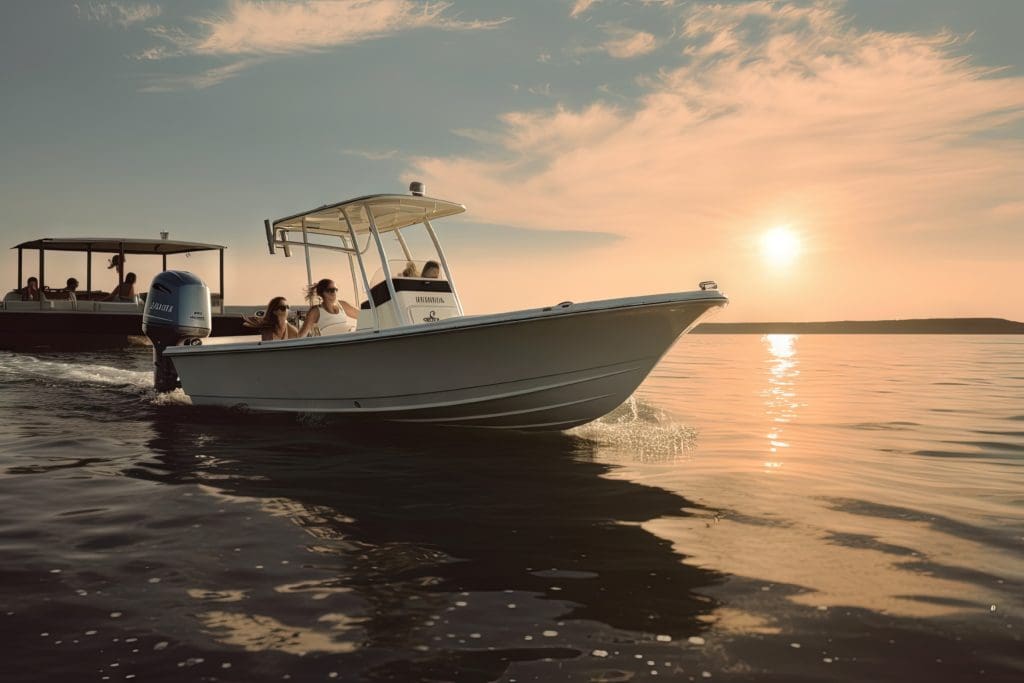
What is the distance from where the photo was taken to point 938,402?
1379 centimetres

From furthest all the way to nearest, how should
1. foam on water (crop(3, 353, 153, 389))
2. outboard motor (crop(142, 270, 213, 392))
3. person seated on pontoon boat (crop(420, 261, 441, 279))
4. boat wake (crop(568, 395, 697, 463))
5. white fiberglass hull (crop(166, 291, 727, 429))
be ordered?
foam on water (crop(3, 353, 153, 389)), outboard motor (crop(142, 270, 213, 392)), person seated on pontoon boat (crop(420, 261, 441, 279)), boat wake (crop(568, 395, 697, 463)), white fiberglass hull (crop(166, 291, 727, 429))

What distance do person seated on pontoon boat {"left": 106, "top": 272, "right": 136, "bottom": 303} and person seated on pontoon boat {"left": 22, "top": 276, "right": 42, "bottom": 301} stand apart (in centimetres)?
206

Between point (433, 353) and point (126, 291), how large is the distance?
71.5 ft

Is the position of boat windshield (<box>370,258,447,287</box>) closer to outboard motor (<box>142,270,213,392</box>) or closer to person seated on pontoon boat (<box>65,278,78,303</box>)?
outboard motor (<box>142,270,213,392</box>)

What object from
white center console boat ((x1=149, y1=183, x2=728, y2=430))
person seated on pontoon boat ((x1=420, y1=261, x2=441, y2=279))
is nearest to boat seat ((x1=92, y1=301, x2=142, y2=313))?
white center console boat ((x1=149, y1=183, x2=728, y2=430))

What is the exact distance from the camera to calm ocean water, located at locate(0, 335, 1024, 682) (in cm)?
298

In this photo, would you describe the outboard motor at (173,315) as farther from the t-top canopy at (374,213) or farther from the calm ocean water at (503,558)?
the calm ocean water at (503,558)

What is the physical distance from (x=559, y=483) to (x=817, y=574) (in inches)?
103

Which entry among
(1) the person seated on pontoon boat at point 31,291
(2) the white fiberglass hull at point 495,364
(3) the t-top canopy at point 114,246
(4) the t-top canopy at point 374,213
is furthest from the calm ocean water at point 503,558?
(1) the person seated on pontoon boat at point 31,291

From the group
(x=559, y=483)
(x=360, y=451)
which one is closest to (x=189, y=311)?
(x=360, y=451)

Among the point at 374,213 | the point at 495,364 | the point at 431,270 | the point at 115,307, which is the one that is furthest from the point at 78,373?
the point at 495,364

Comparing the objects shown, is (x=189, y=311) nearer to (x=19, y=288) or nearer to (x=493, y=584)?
(x=493, y=584)

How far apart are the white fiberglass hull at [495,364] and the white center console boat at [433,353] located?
14 millimetres

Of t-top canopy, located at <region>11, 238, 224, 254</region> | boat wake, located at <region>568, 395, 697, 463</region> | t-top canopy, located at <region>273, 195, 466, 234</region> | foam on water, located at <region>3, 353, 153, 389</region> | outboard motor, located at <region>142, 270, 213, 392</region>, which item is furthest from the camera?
t-top canopy, located at <region>11, 238, 224, 254</region>
